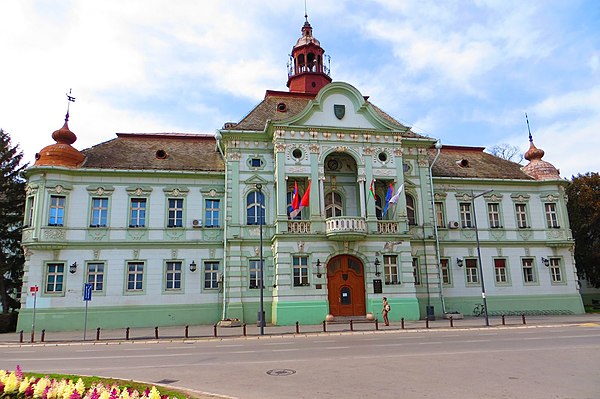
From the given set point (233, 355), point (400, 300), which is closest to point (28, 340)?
point (233, 355)

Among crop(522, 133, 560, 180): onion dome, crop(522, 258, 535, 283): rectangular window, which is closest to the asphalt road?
crop(522, 258, 535, 283): rectangular window

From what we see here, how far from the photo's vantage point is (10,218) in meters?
32.3

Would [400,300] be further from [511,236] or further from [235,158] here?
[235,158]

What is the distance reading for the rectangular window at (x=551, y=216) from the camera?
110 ft

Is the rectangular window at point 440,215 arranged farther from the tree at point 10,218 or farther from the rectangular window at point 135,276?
the tree at point 10,218

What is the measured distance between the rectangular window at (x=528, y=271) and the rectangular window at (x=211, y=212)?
23.0 metres

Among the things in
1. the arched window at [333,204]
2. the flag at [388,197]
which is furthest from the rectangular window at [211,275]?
the flag at [388,197]

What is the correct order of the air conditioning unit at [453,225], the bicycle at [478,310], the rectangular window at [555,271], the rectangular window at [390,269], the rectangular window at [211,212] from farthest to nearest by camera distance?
the rectangular window at [555,271] → the air conditioning unit at [453,225] → the bicycle at [478,310] → the rectangular window at [211,212] → the rectangular window at [390,269]

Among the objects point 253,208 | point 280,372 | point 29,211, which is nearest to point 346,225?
point 253,208

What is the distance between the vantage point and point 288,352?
14805 millimetres

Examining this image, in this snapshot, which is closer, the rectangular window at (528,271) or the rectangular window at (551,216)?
the rectangular window at (528,271)

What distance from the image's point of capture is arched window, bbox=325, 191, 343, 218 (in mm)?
30062

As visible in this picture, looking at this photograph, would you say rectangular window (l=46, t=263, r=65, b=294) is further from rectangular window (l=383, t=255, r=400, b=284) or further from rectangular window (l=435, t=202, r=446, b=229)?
rectangular window (l=435, t=202, r=446, b=229)

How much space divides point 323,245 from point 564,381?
17993 millimetres
